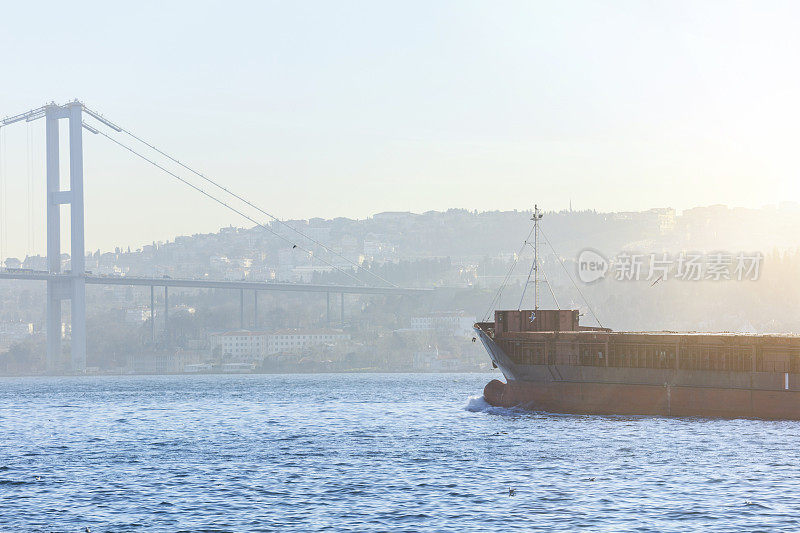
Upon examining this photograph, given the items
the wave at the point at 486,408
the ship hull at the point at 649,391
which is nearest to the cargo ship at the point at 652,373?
the ship hull at the point at 649,391

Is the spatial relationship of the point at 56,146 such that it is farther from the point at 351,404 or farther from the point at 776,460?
the point at 776,460

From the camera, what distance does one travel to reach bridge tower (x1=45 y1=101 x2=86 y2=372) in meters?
149

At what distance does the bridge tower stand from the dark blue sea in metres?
90.7

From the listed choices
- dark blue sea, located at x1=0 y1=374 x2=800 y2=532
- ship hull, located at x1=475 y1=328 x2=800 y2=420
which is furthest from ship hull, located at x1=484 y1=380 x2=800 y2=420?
dark blue sea, located at x1=0 y1=374 x2=800 y2=532

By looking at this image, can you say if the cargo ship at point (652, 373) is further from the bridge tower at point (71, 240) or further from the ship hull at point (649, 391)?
the bridge tower at point (71, 240)

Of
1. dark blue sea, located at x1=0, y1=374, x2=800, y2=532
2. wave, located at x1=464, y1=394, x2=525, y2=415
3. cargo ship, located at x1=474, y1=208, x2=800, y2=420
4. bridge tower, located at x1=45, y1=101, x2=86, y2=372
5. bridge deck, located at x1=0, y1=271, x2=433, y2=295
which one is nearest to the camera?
dark blue sea, located at x1=0, y1=374, x2=800, y2=532

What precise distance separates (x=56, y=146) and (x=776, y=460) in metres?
144

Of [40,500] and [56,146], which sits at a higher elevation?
[56,146]

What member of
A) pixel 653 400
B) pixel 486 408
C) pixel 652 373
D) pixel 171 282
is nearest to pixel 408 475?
pixel 653 400

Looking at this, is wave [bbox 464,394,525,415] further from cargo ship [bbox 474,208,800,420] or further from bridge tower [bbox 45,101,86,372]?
bridge tower [bbox 45,101,86,372]

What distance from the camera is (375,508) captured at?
30344mm

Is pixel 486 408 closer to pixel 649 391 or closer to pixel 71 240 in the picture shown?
pixel 649 391

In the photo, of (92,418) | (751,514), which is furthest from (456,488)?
(92,418)

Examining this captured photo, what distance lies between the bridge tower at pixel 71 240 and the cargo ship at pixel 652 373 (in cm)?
10019
